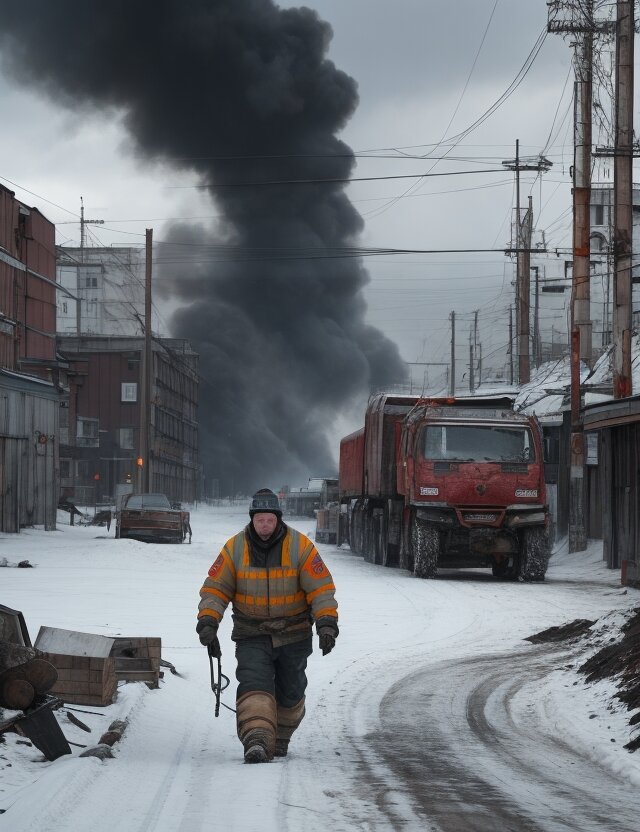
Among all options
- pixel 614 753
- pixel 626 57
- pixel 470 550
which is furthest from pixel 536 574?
pixel 614 753

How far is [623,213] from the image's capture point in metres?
22.6

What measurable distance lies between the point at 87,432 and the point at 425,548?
2172 inches

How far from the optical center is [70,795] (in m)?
5.91

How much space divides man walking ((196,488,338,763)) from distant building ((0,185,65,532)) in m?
28.0

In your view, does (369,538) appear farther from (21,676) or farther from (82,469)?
(82,469)

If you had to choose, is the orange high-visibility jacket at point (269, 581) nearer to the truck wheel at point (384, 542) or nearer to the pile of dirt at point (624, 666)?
the pile of dirt at point (624, 666)

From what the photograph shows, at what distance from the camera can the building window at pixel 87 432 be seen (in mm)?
75625

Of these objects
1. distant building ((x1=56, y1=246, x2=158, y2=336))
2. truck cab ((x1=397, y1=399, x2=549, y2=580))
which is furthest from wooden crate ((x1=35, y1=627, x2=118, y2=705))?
distant building ((x1=56, y1=246, x2=158, y2=336))

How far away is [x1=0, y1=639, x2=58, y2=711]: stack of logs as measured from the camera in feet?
22.8

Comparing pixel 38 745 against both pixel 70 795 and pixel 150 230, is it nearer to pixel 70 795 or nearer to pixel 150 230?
pixel 70 795

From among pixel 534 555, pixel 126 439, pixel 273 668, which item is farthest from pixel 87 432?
pixel 273 668

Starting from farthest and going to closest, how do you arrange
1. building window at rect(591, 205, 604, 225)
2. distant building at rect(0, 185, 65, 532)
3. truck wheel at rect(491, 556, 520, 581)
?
building window at rect(591, 205, 604, 225) < distant building at rect(0, 185, 65, 532) < truck wheel at rect(491, 556, 520, 581)

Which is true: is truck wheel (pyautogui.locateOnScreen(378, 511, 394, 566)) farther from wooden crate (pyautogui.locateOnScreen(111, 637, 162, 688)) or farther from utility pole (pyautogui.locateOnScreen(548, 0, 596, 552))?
wooden crate (pyautogui.locateOnScreen(111, 637, 162, 688))

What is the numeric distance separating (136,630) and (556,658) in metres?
4.41
